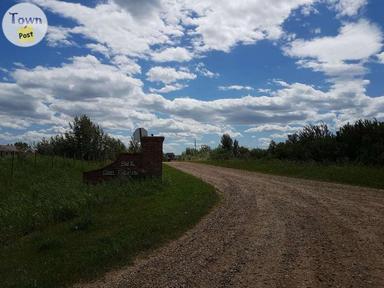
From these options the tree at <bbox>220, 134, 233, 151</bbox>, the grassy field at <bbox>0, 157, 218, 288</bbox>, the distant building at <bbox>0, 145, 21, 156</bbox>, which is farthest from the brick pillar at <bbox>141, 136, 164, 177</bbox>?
the tree at <bbox>220, 134, 233, 151</bbox>

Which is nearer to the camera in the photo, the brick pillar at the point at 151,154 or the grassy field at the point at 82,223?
the grassy field at the point at 82,223

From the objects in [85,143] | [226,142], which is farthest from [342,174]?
[226,142]

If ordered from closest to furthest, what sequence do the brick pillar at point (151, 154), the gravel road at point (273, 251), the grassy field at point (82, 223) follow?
the gravel road at point (273, 251) < the grassy field at point (82, 223) < the brick pillar at point (151, 154)

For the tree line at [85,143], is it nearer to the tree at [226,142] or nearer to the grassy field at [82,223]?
the grassy field at [82,223]

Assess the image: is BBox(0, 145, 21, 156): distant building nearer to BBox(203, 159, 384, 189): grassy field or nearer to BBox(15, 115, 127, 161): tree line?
BBox(15, 115, 127, 161): tree line

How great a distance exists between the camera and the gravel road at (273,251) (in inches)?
247

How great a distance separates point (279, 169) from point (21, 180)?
16.8 m

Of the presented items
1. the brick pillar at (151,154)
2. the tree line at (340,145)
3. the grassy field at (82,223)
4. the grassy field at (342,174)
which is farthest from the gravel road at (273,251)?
the tree line at (340,145)

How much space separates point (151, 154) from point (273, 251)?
12.1 metres

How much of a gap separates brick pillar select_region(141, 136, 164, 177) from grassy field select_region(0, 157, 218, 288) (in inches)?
29.8

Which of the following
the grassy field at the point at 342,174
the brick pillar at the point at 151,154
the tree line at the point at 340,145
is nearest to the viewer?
the brick pillar at the point at 151,154

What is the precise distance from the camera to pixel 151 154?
1923 centimetres

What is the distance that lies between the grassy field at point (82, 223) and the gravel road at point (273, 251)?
585mm

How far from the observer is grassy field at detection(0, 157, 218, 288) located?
7.36 metres
